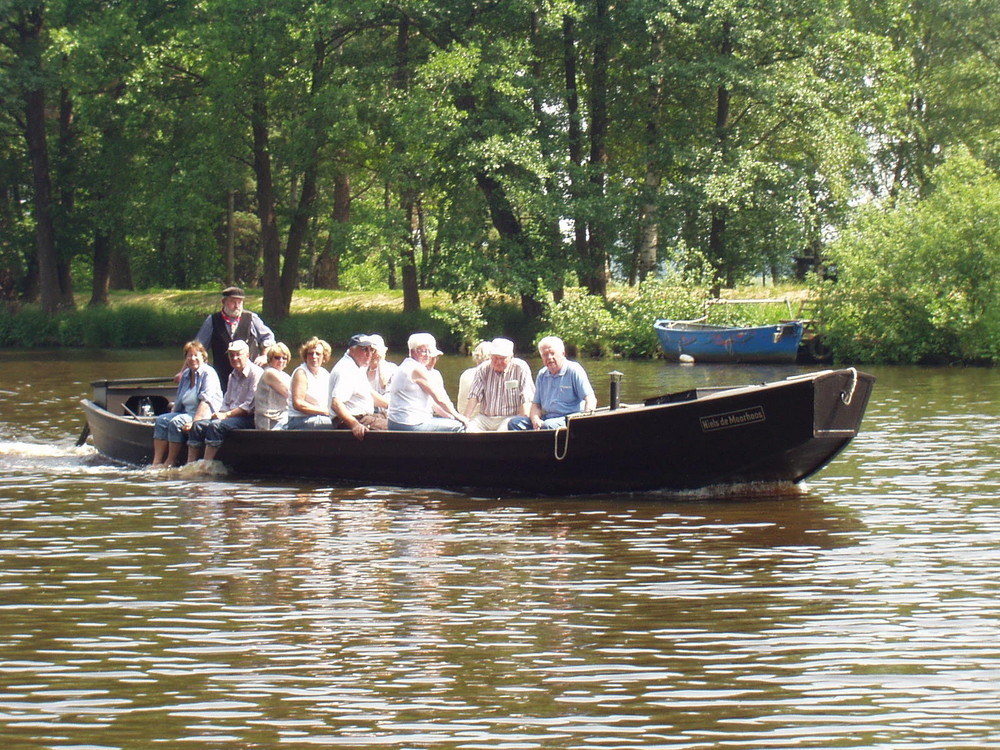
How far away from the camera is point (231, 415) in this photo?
1420cm

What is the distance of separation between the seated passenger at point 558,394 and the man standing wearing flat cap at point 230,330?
2877mm

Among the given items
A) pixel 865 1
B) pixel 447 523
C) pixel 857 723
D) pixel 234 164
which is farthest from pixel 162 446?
pixel 865 1

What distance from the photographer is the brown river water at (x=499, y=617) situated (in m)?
5.93

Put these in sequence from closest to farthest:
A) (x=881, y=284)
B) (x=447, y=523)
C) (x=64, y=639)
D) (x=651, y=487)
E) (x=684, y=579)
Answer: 1. (x=64, y=639)
2. (x=684, y=579)
3. (x=447, y=523)
4. (x=651, y=487)
5. (x=881, y=284)

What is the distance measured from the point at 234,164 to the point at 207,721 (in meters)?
33.8

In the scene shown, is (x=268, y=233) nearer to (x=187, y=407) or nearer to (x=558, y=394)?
(x=187, y=407)

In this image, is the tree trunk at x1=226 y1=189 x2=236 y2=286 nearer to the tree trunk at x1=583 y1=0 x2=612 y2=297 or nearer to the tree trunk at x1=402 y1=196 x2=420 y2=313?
the tree trunk at x1=402 y1=196 x2=420 y2=313

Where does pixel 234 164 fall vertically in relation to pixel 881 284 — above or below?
above

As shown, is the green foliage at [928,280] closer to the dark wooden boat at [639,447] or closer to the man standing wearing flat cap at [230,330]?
the dark wooden boat at [639,447]

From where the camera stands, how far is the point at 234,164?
126 ft

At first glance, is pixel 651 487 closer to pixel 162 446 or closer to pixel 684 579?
pixel 684 579

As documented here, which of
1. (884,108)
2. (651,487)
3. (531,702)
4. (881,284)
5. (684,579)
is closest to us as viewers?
(531,702)

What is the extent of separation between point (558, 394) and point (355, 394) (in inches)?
78.8

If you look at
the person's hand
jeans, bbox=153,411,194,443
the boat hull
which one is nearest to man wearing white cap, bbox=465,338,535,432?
the person's hand
